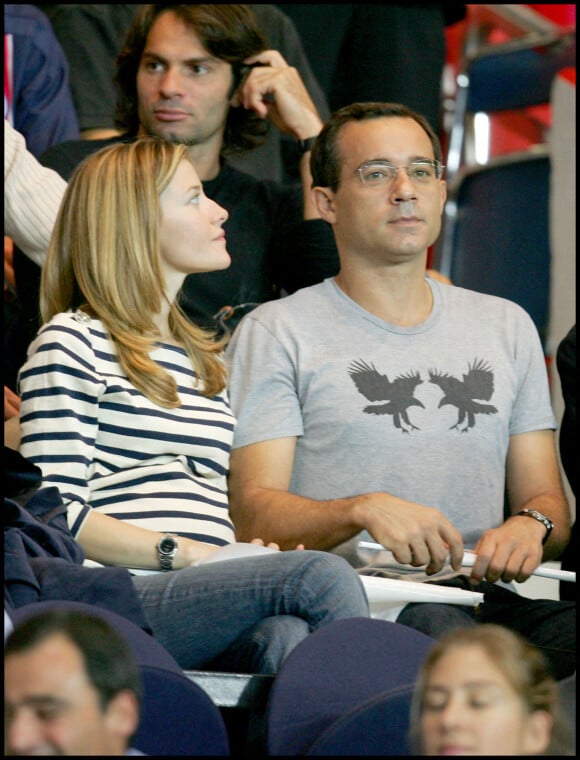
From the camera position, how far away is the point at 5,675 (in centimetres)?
106

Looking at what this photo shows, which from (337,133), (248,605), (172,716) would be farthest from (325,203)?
(172,716)

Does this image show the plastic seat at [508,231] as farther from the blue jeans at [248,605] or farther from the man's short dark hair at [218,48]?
the blue jeans at [248,605]

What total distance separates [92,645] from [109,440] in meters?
0.79

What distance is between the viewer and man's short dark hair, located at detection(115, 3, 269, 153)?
8.56 feet

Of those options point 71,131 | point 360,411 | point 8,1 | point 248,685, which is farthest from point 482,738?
point 8,1

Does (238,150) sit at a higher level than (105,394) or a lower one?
higher

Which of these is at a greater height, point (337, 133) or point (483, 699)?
point (337, 133)

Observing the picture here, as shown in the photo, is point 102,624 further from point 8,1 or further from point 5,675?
point 8,1

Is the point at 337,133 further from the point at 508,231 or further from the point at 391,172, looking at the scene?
the point at 508,231

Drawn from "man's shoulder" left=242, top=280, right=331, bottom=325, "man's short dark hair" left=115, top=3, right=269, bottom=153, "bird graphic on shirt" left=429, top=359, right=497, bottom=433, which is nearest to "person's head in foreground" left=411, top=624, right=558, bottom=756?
"bird graphic on shirt" left=429, top=359, right=497, bottom=433

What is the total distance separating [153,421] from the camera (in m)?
1.85

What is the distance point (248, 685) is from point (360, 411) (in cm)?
68

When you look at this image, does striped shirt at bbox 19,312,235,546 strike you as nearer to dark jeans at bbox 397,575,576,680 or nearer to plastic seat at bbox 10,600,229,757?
dark jeans at bbox 397,575,576,680

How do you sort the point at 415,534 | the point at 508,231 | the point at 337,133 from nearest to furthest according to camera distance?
the point at 415,534
the point at 337,133
the point at 508,231
